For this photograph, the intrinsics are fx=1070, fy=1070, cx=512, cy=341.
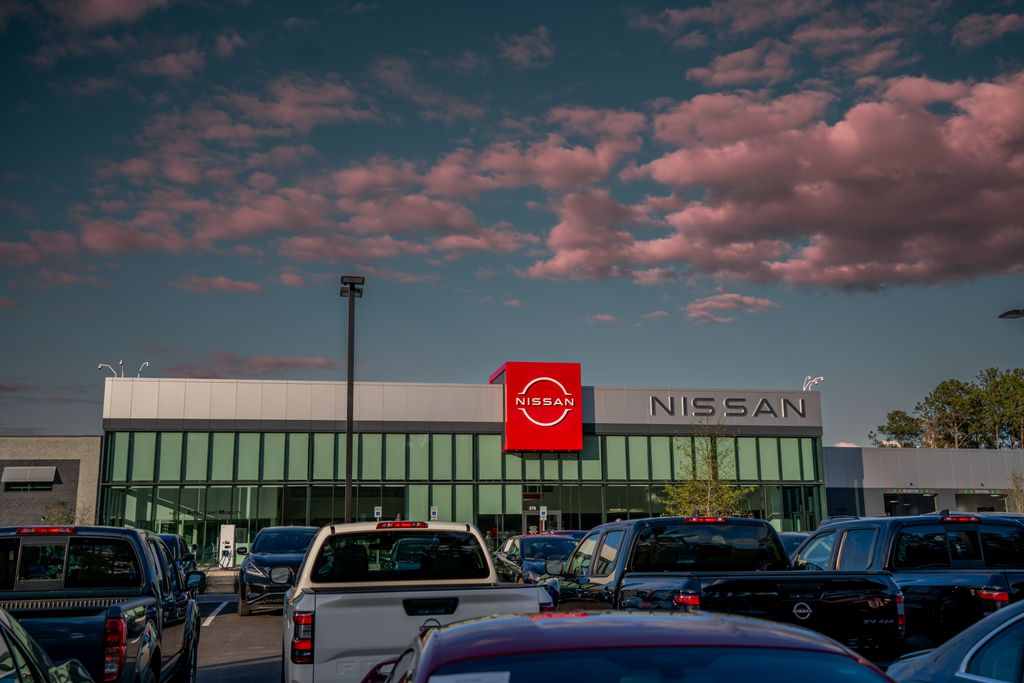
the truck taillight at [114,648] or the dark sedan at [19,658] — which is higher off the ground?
the dark sedan at [19,658]

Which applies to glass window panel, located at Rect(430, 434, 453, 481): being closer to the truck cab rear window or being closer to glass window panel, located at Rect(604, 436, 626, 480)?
glass window panel, located at Rect(604, 436, 626, 480)

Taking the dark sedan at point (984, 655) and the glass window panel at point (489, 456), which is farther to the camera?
the glass window panel at point (489, 456)

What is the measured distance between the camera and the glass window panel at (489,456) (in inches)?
1970

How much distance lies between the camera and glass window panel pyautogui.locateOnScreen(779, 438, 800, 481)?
53844 millimetres

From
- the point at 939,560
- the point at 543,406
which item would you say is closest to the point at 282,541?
the point at 939,560

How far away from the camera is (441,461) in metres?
49.6

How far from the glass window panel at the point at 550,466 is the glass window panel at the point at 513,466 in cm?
116

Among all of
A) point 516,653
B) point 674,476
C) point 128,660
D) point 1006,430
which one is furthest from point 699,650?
point 1006,430

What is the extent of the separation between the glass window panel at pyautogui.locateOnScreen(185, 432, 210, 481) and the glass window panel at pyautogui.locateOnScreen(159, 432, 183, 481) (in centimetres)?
38

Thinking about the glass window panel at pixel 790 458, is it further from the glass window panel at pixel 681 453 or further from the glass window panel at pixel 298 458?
the glass window panel at pixel 298 458

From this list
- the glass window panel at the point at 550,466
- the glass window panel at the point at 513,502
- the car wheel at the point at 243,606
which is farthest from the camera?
the glass window panel at the point at 550,466

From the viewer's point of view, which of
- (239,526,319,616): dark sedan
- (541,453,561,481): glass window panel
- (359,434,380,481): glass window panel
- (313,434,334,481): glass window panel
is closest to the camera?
(239,526,319,616): dark sedan

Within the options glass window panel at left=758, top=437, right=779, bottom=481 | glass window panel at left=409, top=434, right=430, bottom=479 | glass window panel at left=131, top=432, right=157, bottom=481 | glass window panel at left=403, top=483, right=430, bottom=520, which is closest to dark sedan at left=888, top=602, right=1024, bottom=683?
glass window panel at left=409, top=434, right=430, bottom=479

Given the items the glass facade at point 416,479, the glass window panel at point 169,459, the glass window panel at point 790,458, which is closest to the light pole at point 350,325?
the glass facade at point 416,479
